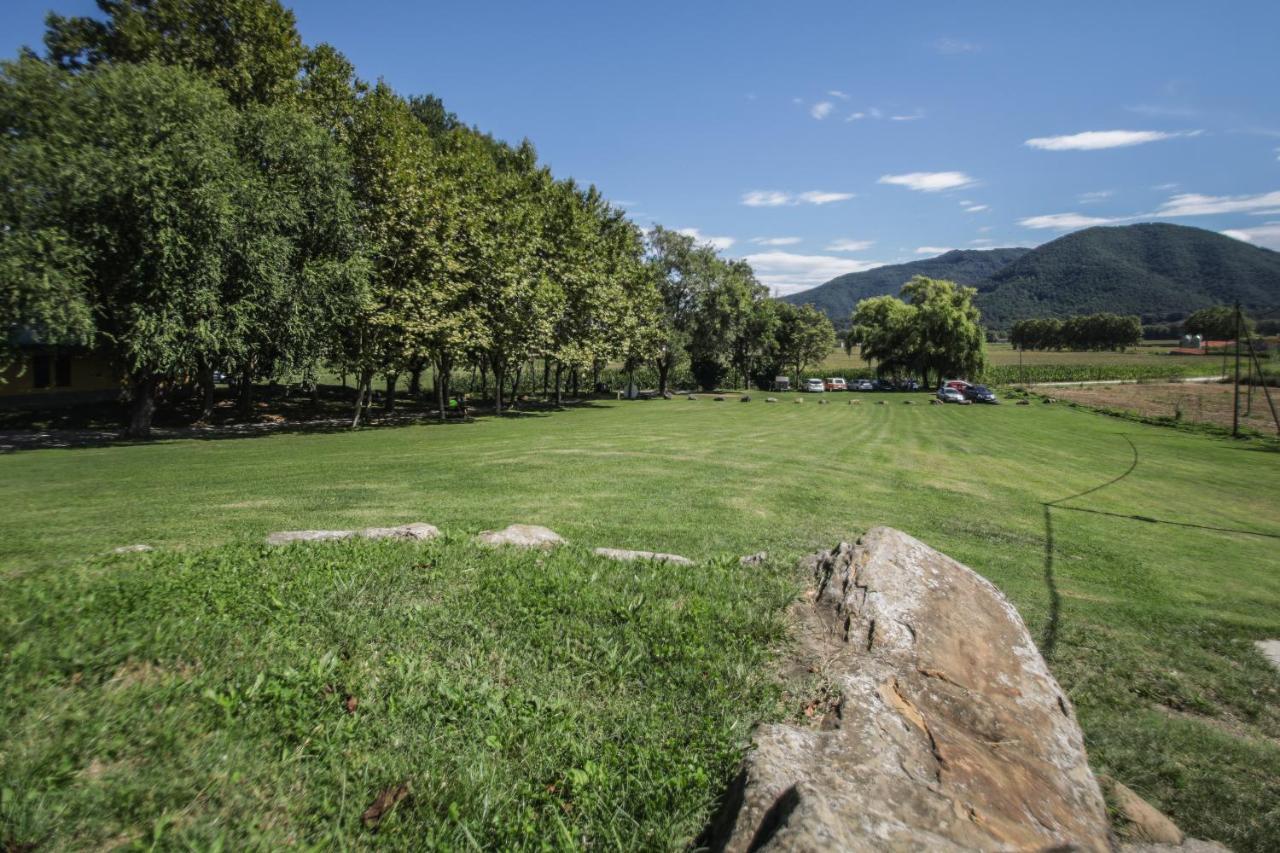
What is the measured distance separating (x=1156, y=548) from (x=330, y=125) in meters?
34.7

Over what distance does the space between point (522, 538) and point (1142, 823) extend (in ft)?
20.3

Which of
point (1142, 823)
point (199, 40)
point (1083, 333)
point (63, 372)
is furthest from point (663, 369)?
point (1083, 333)

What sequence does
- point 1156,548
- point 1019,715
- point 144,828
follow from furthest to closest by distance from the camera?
point 1156,548 → point 1019,715 → point 144,828

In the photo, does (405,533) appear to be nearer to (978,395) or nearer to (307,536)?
(307,536)

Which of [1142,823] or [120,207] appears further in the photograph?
[120,207]

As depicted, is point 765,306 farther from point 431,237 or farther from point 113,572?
point 113,572

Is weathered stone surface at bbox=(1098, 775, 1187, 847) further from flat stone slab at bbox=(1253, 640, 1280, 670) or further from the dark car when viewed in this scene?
the dark car

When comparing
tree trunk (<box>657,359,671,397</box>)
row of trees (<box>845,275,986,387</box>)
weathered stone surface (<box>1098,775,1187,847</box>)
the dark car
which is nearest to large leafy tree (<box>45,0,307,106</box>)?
weathered stone surface (<box>1098,775,1187,847</box>)

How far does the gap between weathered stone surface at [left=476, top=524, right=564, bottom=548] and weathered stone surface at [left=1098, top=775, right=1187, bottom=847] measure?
18.4 ft

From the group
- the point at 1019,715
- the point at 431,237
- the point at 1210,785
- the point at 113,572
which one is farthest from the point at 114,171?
the point at 1210,785

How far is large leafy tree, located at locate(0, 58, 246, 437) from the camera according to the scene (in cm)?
1858

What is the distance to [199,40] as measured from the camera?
26781 millimetres

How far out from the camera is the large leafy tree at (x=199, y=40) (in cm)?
2605

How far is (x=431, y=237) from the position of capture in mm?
29016
